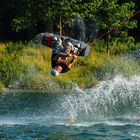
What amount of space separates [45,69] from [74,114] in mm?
13054

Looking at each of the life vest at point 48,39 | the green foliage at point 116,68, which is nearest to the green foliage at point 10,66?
the green foliage at point 116,68

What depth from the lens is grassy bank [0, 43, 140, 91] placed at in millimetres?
36125

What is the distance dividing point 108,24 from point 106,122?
72.4 feet

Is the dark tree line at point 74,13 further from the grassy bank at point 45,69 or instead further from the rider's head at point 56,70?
the rider's head at point 56,70

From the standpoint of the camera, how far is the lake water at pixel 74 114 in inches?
795

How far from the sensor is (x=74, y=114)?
981 inches

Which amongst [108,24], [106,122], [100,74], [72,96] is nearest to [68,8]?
[108,24]

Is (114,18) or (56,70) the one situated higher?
(114,18)

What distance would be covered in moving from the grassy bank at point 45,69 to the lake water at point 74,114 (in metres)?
1.54

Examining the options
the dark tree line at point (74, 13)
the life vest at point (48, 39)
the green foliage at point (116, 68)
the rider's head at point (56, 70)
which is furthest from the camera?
the dark tree line at point (74, 13)

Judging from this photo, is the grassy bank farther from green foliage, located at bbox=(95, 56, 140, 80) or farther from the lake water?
the lake water

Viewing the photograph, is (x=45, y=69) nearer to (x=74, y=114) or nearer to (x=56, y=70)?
(x=74, y=114)

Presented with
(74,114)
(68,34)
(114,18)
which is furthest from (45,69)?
(74,114)

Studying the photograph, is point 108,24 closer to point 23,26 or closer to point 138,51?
point 138,51
